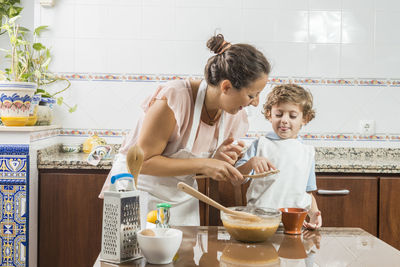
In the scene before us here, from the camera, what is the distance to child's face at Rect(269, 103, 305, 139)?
188cm

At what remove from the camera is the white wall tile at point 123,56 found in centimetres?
290

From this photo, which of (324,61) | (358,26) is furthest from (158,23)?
(358,26)

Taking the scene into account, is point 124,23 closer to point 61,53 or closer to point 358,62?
point 61,53

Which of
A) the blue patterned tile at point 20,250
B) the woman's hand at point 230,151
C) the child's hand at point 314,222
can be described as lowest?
the blue patterned tile at point 20,250

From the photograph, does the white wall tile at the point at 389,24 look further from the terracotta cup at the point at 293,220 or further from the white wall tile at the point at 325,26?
the terracotta cup at the point at 293,220

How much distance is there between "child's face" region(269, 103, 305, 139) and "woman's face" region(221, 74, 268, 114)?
0.31 metres

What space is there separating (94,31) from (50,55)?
317 millimetres

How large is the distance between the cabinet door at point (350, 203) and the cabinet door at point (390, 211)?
30 millimetres

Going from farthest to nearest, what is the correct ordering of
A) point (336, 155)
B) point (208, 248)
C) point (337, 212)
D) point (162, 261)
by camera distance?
point (336, 155) → point (337, 212) → point (208, 248) → point (162, 261)

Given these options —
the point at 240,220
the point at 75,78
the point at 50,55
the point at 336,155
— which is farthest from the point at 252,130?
the point at 240,220

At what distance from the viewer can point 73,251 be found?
247 cm

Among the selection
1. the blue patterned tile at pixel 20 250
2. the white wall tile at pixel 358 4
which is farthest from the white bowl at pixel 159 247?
the white wall tile at pixel 358 4

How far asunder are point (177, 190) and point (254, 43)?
1424 millimetres

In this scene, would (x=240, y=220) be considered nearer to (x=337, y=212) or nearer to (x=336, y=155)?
(x=337, y=212)
